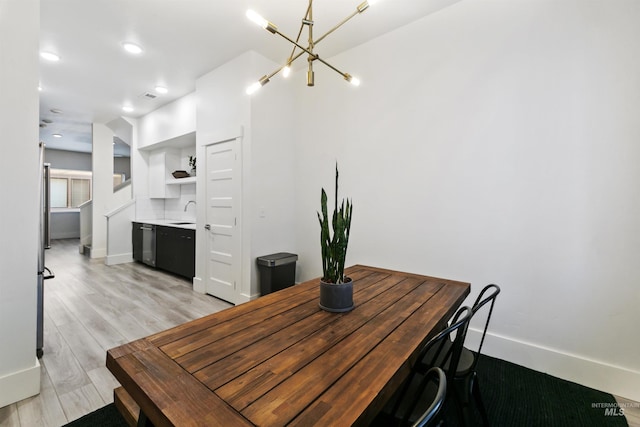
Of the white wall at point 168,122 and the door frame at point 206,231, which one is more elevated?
the white wall at point 168,122

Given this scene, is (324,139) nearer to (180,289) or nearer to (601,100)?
(601,100)

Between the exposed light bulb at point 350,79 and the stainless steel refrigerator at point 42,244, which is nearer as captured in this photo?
the exposed light bulb at point 350,79

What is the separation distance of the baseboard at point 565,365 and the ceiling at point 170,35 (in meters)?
2.84

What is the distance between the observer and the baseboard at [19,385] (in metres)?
1.74

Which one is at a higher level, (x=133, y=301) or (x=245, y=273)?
(x=245, y=273)

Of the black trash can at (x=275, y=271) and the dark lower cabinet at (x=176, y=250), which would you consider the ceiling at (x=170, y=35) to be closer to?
the black trash can at (x=275, y=271)

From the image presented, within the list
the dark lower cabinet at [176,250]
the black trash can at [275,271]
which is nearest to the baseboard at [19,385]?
the black trash can at [275,271]

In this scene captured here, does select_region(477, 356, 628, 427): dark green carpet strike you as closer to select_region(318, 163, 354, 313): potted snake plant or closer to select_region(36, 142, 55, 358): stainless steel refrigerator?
select_region(318, 163, 354, 313): potted snake plant

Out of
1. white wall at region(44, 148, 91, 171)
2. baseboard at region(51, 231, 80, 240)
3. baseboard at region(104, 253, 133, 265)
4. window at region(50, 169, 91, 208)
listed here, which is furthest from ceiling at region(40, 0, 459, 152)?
baseboard at region(51, 231, 80, 240)

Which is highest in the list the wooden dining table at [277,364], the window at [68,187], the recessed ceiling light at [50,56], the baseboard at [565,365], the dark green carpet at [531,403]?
the recessed ceiling light at [50,56]

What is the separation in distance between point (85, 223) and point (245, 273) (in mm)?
5774

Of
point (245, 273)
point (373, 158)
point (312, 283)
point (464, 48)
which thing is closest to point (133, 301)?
point (245, 273)

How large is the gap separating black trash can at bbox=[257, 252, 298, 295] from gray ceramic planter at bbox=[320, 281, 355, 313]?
6.37ft

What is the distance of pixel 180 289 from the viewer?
4027 mm
